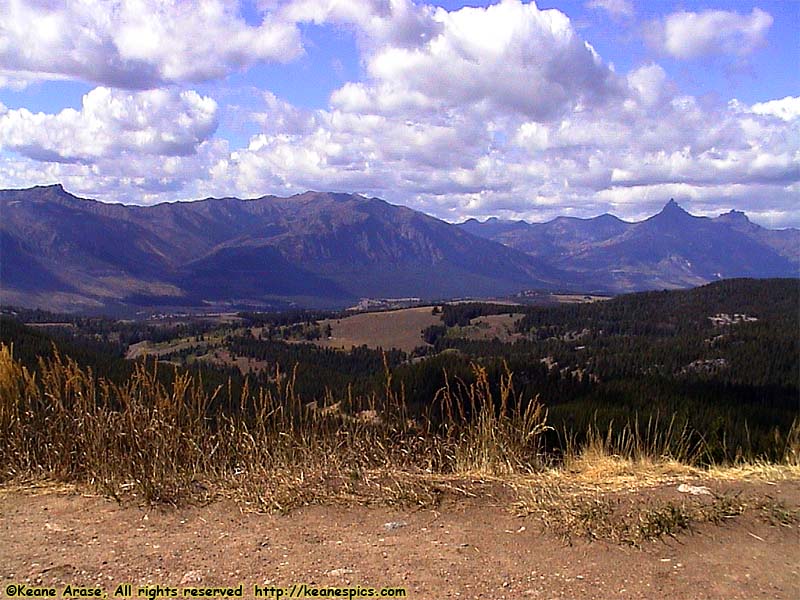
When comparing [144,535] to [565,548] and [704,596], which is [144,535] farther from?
[704,596]

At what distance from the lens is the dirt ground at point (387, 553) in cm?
450

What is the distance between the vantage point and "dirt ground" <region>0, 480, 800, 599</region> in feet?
14.8

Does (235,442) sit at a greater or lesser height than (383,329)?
greater

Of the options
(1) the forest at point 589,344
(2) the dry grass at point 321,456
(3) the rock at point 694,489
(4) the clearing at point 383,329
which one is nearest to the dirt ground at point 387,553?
(2) the dry grass at point 321,456

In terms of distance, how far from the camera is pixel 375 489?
619cm

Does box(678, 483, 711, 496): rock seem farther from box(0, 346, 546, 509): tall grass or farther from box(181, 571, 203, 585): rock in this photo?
box(181, 571, 203, 585): rock

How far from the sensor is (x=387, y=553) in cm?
493

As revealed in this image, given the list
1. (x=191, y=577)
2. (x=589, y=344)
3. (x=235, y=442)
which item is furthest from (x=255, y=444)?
(x=589, y=344)

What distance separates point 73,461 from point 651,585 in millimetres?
5210

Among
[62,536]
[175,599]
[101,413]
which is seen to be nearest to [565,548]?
[175,599]

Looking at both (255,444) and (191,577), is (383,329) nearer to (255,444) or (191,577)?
(255,444)

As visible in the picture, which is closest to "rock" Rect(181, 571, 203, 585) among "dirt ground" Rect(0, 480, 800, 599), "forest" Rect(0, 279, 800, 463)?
"dirt ground" Rect(0, 480, 800, 599)

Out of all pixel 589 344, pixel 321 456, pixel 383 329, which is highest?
pixel 321 456

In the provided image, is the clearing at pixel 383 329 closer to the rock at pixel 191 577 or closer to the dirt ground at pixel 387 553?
the dirt ground at pixel 387 553
